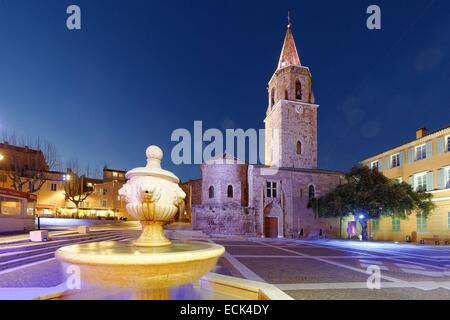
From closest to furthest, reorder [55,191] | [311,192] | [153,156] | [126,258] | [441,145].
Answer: [126,258] → [153,156] → [441,145] → [311,192] → [55,191]

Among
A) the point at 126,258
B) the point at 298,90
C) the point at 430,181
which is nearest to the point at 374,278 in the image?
the point at 126,258

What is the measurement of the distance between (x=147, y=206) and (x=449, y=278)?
10.0m

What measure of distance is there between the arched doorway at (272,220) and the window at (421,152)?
1377 centimetres

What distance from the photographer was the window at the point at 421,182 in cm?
2510

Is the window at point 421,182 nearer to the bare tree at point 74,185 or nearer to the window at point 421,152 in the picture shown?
the window at point 421,152

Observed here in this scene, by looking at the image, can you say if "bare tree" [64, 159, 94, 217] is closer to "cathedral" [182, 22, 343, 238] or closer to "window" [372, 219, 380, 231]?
"cathedral" [182, 22, 343, 238]

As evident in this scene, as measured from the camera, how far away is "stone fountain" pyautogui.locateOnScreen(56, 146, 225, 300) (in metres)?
3.71

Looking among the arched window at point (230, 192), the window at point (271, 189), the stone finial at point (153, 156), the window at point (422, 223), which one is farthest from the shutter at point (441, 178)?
the stone finial at point (153, 156)

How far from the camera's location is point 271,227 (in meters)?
29.9

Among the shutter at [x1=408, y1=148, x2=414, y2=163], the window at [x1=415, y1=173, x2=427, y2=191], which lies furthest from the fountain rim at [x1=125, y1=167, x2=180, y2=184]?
the shutter at [x1=408, y1=148, x2=414, y2=163]

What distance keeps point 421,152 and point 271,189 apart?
46.5ft

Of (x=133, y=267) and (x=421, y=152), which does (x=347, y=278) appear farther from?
(x=421, y=152)

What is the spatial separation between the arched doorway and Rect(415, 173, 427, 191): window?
42.0 ft
